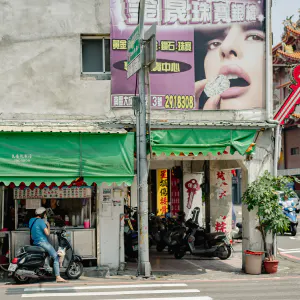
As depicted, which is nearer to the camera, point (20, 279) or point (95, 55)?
point (20, 279)

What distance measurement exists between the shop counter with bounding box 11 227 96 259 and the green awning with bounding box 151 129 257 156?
9.61ft

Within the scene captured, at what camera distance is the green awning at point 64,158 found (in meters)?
12.0

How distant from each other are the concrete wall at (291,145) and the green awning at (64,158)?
1573 inches

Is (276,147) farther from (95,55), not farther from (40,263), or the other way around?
(40,263)

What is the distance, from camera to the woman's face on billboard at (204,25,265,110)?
13.7 metres

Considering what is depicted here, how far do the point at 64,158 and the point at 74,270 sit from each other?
109 inches

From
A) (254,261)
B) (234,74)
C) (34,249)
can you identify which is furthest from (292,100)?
(34,249)

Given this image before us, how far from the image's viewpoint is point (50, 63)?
13.2 metres

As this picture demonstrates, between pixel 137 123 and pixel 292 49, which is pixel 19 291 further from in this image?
pixel 292 49

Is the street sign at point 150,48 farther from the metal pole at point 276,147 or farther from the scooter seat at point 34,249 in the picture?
the scooter seat at point 34,249

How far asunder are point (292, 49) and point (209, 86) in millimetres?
36775

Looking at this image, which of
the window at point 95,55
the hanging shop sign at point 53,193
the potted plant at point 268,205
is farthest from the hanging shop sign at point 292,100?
the hanging shop sign at point 53,193

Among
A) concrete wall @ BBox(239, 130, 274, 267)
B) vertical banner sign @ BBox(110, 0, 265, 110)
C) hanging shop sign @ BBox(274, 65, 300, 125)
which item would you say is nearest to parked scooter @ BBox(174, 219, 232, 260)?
concrete wall @ BBox(239, 130, 274, 267)

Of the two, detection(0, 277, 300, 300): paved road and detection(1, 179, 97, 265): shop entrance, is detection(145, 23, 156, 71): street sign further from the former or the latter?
detection(0, 277, 300, 300): paved road
